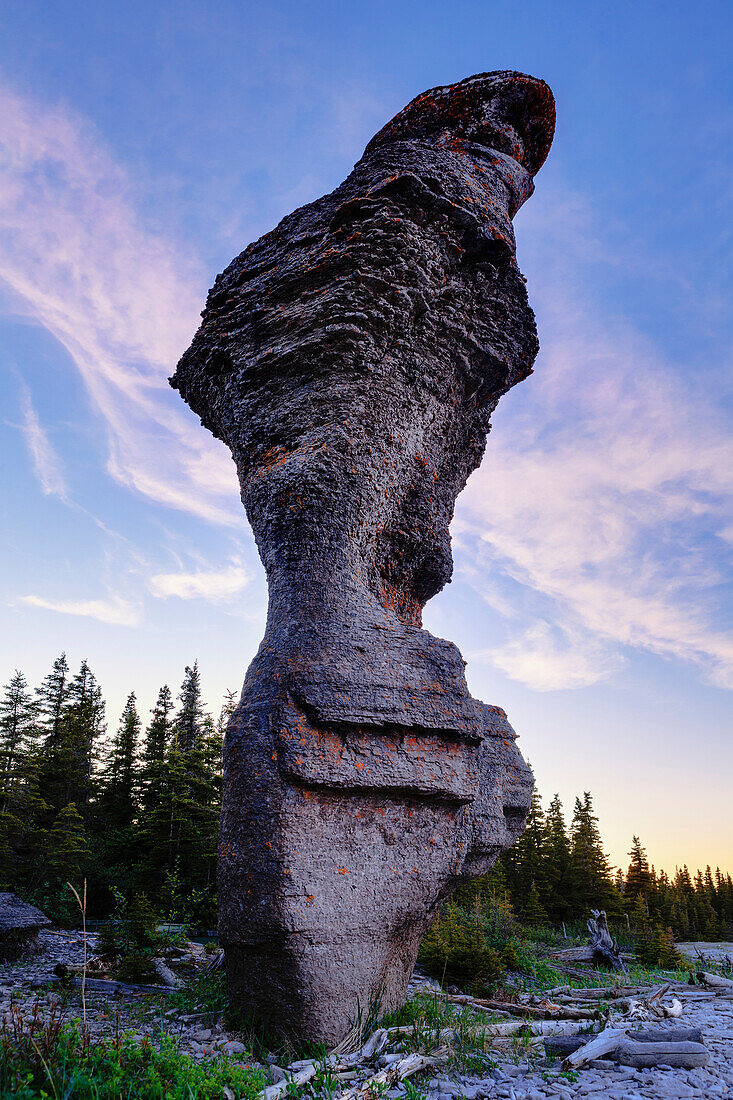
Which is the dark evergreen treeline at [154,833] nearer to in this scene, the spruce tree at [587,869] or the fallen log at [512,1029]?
the spruce tree at [587,869]

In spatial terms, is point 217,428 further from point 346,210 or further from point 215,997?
point 215,997

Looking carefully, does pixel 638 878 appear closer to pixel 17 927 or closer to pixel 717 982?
pixel 717 982

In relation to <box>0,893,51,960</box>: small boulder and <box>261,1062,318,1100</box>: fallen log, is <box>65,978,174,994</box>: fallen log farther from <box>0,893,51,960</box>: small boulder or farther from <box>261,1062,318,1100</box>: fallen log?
<box>261,1062,318,1100</box>: fallen log

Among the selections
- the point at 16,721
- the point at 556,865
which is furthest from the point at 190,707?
the point at 556,865

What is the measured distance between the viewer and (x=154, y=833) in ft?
49.4

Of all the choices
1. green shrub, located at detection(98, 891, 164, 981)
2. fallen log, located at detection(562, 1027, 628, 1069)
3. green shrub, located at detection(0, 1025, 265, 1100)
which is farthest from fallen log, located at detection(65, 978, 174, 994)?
fallen log, located at detection(562, 1027, 628, 1069)

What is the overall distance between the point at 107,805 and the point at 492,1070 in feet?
71.1

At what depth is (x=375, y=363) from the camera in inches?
280

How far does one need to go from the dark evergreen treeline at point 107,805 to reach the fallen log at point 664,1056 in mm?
6484

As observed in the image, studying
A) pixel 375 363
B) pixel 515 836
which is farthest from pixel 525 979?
pixel 375 363

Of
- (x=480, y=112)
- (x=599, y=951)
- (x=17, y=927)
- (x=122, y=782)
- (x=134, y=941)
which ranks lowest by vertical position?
(x=599, y=951)

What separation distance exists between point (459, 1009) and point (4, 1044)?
5040mm

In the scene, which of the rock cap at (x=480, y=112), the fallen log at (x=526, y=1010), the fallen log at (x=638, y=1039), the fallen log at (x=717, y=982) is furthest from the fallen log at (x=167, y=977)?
the rock cap at (x=480, y=112)

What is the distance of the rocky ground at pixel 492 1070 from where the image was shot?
4.27m
